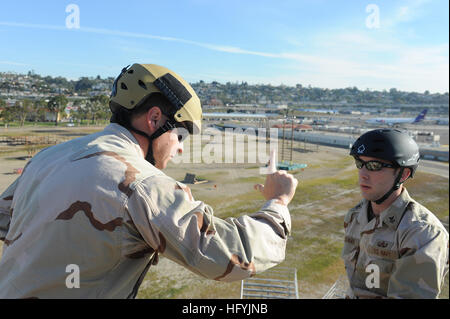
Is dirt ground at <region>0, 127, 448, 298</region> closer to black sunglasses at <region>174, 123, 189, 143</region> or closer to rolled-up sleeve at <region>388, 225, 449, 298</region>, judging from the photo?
black sunglasses at <region>174, 123, 189, 143</region>

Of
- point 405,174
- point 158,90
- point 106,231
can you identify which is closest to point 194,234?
point 106,231

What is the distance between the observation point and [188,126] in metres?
Answer: 2.21

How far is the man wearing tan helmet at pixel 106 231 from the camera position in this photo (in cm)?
149

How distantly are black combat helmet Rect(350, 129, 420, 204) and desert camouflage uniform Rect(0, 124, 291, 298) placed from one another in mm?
2035

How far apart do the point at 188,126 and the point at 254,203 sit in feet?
60.5

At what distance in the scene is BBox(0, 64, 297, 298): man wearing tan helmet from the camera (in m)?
1.49

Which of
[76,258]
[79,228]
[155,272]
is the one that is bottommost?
[155,272]

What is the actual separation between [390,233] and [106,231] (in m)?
2.53

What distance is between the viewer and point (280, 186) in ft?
7.10

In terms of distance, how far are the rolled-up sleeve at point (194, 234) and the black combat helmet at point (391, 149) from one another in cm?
195
